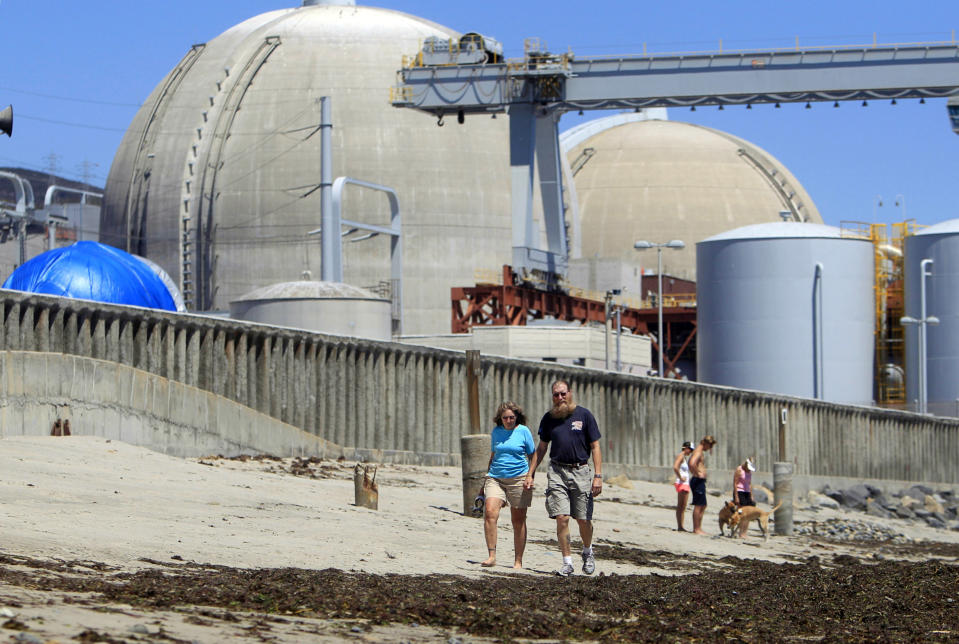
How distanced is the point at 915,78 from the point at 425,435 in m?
26.4

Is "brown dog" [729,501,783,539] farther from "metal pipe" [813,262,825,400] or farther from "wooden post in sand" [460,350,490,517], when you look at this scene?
"metal pipe" [813,262,825,400]

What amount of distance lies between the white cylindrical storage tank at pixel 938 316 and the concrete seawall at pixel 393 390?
10429 mm

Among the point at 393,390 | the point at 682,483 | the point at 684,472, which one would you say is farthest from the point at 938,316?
the point at 682,483

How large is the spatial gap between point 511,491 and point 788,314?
122 feet

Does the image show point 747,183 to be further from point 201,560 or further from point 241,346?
point 201,560

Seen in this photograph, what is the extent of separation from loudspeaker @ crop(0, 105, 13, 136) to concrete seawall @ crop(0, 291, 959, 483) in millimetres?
5906

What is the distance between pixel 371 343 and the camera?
29.3m

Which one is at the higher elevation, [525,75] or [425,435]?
[525,75]

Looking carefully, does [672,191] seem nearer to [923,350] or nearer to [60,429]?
[923,350]

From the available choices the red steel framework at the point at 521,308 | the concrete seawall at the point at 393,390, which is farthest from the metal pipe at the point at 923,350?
the red steel framework at the point at 521,308

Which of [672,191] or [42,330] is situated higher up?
[672,191]

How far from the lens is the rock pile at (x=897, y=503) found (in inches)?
1421

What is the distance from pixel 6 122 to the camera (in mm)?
16703

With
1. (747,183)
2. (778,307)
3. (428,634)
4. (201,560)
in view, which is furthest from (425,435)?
(747,183)
